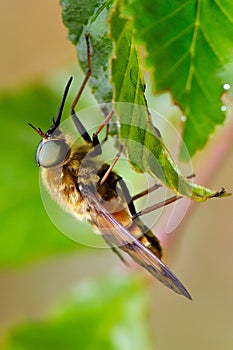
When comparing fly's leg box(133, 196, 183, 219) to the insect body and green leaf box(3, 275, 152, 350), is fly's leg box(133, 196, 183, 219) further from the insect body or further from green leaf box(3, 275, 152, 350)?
green leaf box(3, 275, 152, 350)

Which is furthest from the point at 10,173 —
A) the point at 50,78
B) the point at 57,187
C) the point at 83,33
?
the point at 83,33

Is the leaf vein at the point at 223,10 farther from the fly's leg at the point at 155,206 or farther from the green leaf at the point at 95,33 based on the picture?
the fly's leg at the point at 155,206

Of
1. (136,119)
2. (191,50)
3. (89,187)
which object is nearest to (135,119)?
(136,119)

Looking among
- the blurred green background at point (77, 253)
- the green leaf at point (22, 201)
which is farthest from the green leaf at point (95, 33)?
the green leaf at point (22, 201)

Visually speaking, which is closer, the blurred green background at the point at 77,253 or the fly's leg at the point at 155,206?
the fly's leg at the point at 155,206

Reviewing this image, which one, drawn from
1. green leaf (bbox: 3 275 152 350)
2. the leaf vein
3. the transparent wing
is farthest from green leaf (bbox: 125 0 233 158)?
green leaf (bbox: 3 275 152 350)

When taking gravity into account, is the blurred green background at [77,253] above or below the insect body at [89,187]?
below

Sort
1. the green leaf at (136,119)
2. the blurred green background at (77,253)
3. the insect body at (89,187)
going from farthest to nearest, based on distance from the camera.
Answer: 1. the blurred green background at (77,253)
2. the insect body at (89,187)
3. the green leaf at (136,119)
